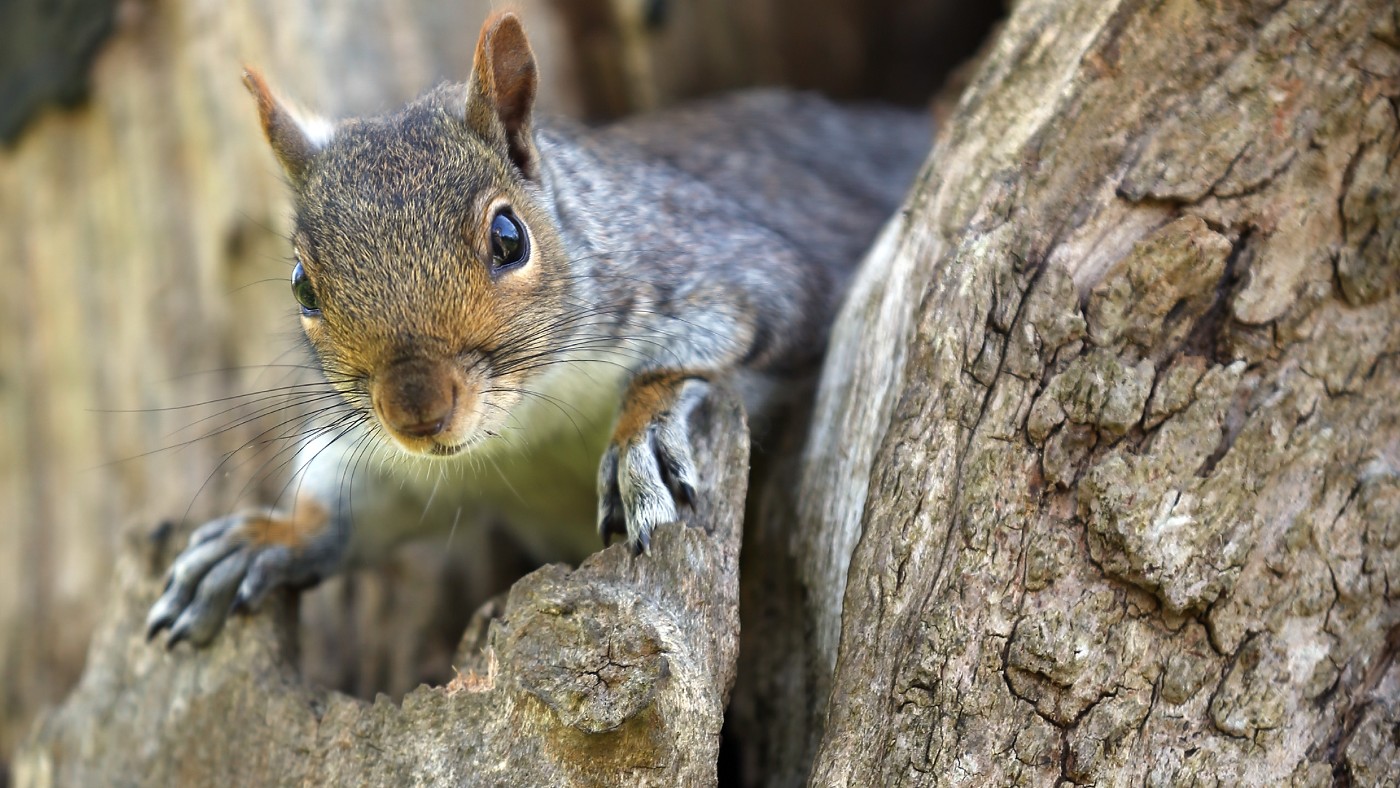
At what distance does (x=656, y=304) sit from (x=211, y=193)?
6.21 feet

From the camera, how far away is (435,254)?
7.81ft

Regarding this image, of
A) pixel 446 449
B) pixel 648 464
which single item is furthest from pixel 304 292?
pixel 648 464

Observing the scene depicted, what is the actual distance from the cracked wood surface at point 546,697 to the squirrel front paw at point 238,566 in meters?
0.12

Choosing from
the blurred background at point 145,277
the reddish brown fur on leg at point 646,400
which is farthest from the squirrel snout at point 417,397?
the blurred background at point 145,277

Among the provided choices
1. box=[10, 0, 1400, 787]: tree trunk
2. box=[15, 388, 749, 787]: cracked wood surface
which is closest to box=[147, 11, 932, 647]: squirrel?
box=[15, 388, 749, 787]: cracked wood surface

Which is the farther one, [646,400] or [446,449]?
[646,400]

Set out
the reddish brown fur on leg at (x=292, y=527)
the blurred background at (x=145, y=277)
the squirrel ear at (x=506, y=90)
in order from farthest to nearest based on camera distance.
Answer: the blurred background at (x=145, y=277) < the reddish brown fur on leg at (x=292, y=527) < the squirrel ear at (x=506, y=90)

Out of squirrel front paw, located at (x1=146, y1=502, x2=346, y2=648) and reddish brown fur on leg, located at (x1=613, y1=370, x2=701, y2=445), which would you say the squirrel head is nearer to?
reddish brown fur on leg, located at (x1=613, y1=370, x2=701, y2=445)

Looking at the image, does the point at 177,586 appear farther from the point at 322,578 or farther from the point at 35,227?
the point at 35,227

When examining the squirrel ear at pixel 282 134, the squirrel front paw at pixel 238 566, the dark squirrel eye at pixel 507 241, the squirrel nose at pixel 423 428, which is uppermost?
the squirrel ear at pixel 282 134

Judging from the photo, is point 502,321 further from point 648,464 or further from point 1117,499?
point 1117,499

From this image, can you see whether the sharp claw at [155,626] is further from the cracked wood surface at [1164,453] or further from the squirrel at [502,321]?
the cracked wood surface at [1164,453]

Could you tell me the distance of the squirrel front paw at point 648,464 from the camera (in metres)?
2.34

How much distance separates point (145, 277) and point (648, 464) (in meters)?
2.43
